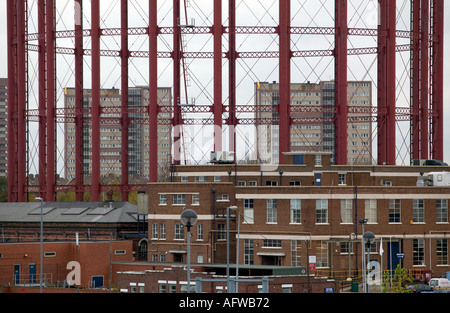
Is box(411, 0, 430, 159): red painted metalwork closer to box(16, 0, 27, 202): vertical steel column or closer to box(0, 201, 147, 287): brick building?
box(0, 201, 147, 287): brick building

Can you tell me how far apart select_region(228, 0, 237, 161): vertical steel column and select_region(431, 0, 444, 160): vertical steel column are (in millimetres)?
16472

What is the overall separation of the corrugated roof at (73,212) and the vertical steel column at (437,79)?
26.7 m

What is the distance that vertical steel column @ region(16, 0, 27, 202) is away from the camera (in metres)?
77.1

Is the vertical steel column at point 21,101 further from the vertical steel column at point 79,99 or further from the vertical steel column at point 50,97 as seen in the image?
the vertical steel column at point 79,99

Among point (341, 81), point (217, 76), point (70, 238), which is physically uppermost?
point (217, 76)

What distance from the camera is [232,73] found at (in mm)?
78125

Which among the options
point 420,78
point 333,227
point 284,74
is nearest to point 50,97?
point 284,74

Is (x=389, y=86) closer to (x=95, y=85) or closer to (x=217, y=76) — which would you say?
(x=217, y=76)

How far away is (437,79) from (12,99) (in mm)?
36255

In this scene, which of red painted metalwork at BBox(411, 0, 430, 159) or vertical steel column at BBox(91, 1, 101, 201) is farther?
red painted metalwork at BBox(411, 0, 430, 159)

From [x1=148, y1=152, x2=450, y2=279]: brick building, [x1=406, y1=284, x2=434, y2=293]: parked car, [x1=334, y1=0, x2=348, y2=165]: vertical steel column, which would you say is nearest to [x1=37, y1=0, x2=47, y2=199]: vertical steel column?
[x1=334, y1=0, x2=348, y2=165]: vertical steel column

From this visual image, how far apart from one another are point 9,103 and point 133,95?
319 ft
